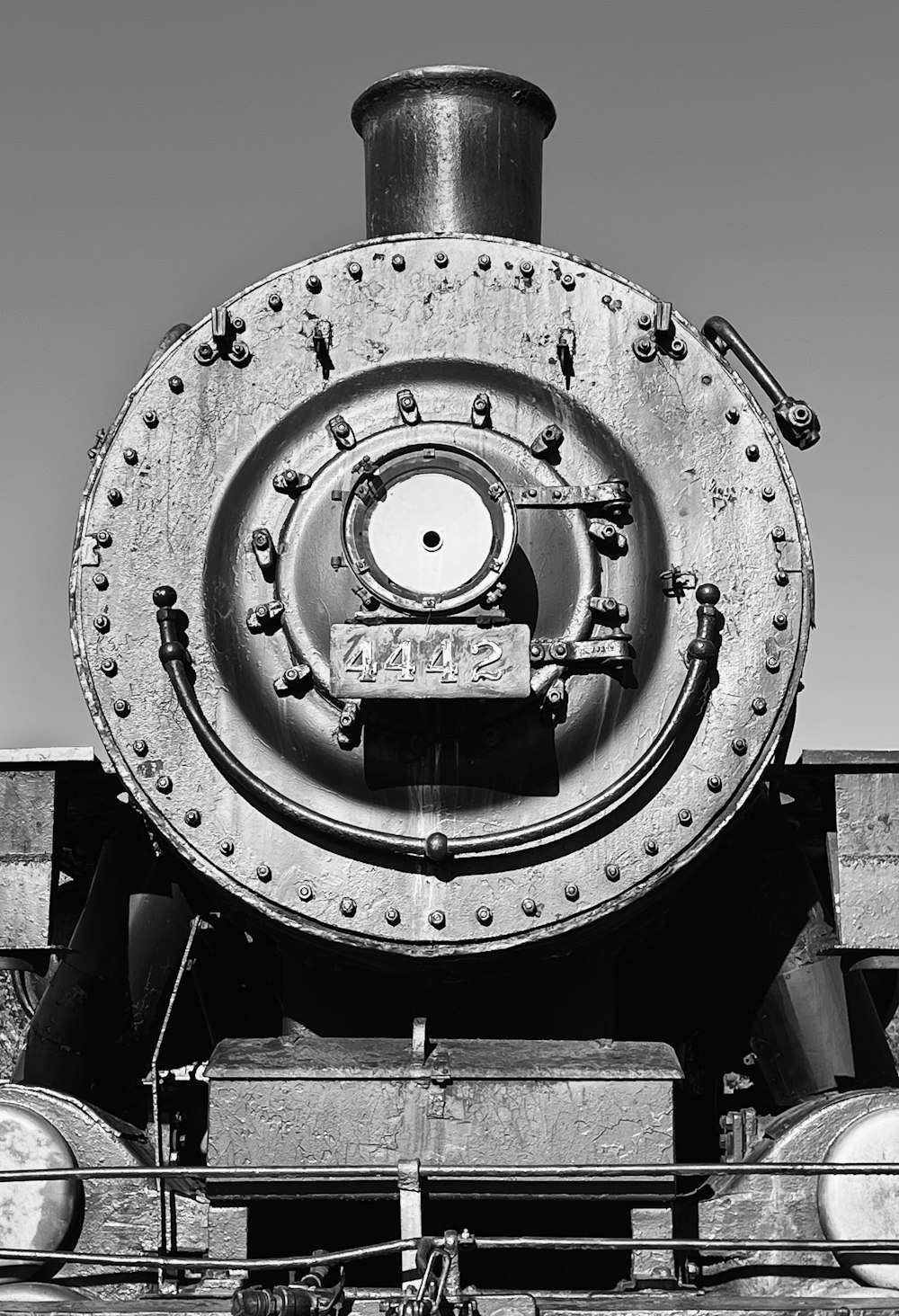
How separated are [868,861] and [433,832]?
1126 millimetres

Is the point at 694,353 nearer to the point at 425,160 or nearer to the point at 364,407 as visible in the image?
the point at 364,407

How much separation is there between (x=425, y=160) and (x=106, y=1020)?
288cm

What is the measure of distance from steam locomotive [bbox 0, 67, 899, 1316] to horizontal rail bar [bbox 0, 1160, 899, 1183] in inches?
0.5

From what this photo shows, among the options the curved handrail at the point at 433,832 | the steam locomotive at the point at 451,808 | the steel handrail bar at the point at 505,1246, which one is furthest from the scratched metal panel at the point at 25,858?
the steel handrail bar at the point at 505,1246

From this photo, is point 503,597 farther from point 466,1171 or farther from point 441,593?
point 466,1171

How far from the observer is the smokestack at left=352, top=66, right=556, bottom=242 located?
18.9ft

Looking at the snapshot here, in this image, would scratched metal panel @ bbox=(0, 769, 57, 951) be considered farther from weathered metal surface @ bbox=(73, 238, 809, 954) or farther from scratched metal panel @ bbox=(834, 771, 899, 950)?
scratched metal panel @ bbox=(834, 771, 899, 950)

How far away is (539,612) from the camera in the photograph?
4.66 metres

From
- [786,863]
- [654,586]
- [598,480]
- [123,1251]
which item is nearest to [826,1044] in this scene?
[786,863]

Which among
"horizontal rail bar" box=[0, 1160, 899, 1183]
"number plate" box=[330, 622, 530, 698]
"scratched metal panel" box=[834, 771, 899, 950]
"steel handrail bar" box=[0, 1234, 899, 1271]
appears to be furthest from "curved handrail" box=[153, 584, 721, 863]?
"steel handrail bar" box=[0, 1234, 899, 1271]

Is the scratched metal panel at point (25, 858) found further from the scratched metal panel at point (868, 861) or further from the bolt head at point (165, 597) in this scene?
the scratched metal panel at point (868, 861)

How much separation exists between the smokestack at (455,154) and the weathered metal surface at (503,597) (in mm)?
763

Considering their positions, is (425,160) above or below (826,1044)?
above

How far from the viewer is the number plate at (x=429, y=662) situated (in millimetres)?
4395
